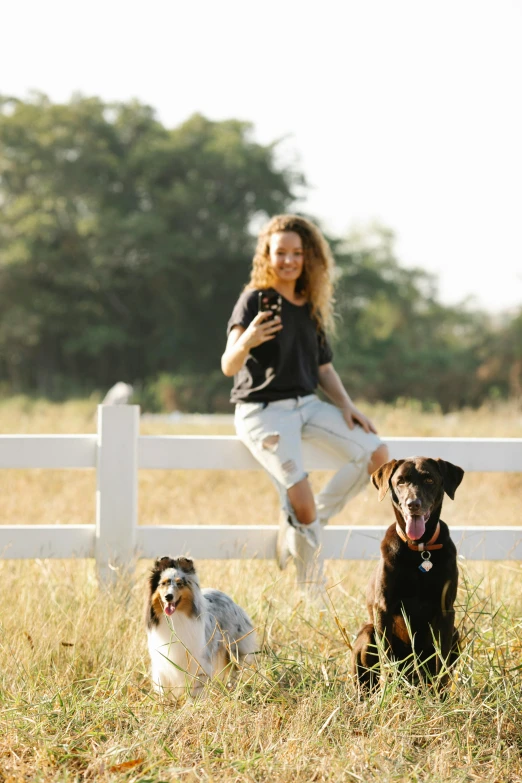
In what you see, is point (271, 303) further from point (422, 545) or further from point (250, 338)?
point (422, 545)

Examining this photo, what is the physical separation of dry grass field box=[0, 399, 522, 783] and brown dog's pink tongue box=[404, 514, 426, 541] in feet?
1.65

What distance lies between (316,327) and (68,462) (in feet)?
5.11

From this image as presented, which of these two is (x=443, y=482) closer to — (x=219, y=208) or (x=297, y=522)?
(x=297, y=522)

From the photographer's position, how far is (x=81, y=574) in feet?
15.2

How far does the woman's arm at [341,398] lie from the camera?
4633 mm

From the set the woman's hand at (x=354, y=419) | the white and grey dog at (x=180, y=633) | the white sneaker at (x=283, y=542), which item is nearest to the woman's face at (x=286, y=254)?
the woman's hand at (x=354, y=419)

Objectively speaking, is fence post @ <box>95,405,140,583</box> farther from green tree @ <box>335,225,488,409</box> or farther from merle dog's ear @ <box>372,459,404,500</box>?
green tree @ <box>335,225,488,409</box>

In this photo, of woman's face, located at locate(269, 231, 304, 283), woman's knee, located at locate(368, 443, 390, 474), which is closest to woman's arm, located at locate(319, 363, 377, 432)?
woman's knee, located at locate(368, 443, 390, 474)

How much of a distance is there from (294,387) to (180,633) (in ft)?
5.69

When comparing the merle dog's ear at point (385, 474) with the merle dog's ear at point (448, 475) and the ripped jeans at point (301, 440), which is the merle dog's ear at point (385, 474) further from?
the ripped jeans at point (301, 440)

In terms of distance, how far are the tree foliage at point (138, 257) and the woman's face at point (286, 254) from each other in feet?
85.8

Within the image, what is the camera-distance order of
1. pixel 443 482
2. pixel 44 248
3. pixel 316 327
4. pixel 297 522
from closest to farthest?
pixel 443 482
pixel 297 522
pixel 316 327
pixel 44 248

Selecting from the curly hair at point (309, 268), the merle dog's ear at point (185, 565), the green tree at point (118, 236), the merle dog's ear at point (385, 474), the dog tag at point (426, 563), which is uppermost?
the green tree at point (118, 236)

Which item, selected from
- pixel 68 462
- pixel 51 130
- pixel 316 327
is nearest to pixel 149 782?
pixel 68 462
